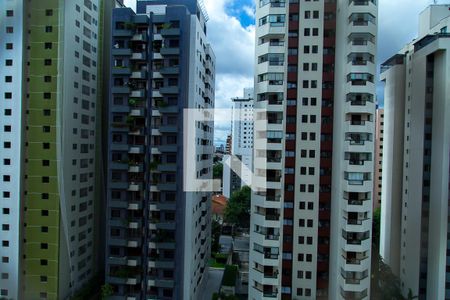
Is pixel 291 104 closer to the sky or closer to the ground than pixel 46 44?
closer to the ground

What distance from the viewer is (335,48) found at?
3.89 metres

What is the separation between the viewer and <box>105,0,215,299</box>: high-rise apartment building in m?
3.89

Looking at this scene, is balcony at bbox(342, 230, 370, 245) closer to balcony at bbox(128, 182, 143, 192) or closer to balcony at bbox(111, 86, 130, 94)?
balcony at bbox(128, 182, 143, 192)

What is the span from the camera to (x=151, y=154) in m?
3.93

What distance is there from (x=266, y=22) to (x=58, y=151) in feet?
9.53

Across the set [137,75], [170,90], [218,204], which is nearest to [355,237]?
[218,204]

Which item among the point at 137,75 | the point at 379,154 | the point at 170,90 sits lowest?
the point at 379,154

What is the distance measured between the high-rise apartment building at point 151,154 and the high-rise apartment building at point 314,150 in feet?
3.18

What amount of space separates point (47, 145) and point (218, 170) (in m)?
2.33

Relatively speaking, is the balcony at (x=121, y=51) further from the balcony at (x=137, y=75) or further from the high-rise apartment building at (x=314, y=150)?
the high-rise apartment building at (x=314, y=150)

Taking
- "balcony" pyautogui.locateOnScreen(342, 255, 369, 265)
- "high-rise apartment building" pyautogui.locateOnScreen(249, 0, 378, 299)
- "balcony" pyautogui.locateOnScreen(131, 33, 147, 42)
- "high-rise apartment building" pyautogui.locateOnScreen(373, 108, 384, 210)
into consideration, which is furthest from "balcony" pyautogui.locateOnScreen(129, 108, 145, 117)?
"high-rise apartment building" pyautogui.locateOnScreen(373, 108, 384, 210)

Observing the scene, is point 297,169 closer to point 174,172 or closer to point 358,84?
point 358,84

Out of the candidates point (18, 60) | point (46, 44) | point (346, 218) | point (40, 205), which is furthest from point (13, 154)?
point (346, 218)

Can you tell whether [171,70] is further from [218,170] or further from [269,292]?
[269,292]
